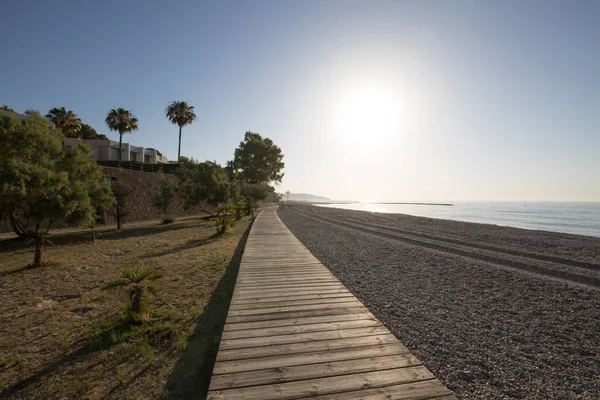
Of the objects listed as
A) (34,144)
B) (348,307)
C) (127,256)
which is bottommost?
(127,256)

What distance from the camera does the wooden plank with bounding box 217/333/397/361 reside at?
334cm

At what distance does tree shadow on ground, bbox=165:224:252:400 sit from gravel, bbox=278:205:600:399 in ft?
10.7

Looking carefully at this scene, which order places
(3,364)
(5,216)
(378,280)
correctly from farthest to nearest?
(5,216) → (378,280) → (3,364)

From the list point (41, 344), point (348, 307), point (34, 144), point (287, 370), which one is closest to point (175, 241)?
point (34, 144)

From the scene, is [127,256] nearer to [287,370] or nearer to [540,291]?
[287,370]

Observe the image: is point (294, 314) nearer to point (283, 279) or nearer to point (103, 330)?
point (283, 279)

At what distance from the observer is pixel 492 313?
589 centimetres

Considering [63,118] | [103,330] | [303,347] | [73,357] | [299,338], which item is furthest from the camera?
[63,118]

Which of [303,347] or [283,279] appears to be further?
[283,279]

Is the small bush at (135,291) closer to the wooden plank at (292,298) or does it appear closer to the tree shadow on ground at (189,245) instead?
the wooden plank at (292,298)

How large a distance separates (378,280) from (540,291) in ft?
14.4

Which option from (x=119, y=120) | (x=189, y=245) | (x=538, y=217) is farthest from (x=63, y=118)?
(x=538, y=217)

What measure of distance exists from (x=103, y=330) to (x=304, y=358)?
456cm

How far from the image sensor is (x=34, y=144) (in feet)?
40.4
